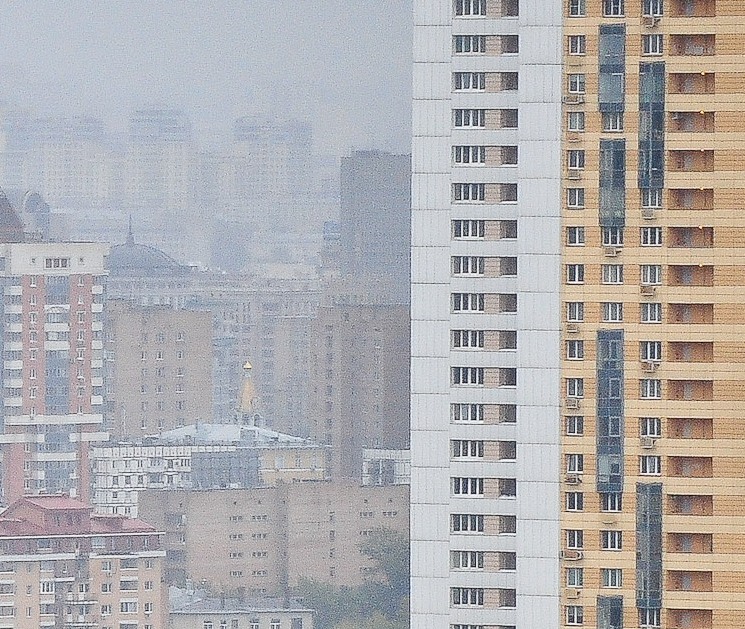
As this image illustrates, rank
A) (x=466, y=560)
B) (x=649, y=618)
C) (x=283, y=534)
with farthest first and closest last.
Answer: (x=283, y=534) → (x=466, y=560) → (x=649, y=618)

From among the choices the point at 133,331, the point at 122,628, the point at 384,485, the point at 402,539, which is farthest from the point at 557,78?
the point at 133,331

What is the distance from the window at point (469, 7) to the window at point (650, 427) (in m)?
1.00

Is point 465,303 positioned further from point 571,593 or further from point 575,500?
point 571,593

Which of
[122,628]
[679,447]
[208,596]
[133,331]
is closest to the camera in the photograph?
[679,447]

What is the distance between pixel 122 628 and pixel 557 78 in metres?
8.53

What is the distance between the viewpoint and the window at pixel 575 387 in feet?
15.6

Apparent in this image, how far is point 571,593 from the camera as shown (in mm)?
4750

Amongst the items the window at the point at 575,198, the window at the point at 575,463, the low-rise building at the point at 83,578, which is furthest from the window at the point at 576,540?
the low-rise building at the point at 83,578

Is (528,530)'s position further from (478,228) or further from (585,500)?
(478,228)

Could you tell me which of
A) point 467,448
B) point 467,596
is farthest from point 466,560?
point 467,448

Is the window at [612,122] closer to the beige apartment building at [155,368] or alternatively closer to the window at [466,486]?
the window at [466,486]

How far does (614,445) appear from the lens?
4.71m

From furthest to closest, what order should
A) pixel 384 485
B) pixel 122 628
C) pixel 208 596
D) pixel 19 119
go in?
pixel 19 119 < pixel 384 485 < pixel 208 596 < pixel 122 628

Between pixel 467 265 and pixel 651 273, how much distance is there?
0.44 meters
